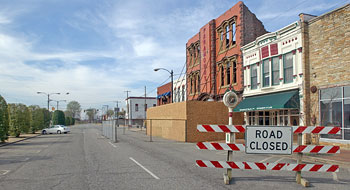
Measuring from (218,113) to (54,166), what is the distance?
1550 centimetres

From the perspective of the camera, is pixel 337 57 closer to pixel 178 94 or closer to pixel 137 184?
pixel 137 184

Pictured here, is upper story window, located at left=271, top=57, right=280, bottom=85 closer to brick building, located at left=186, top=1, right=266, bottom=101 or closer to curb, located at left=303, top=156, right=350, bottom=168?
brick building, located at left=186, top=1, right=266, bottom=101

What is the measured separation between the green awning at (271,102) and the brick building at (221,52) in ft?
6.53

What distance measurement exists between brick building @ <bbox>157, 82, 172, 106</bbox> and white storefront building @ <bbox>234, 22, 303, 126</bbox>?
65.4ft

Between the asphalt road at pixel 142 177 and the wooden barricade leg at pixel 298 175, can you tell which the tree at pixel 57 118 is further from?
the wooden barricade leg at pixel 298 175

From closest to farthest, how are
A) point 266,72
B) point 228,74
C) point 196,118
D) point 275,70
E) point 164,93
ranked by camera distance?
point 275,70
point 266,72
point 196,118
point 228,74
point 164,93

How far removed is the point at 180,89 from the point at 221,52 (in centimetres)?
1254

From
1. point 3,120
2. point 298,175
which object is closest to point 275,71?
point 298,175

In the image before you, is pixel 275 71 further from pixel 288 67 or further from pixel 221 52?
pixel 221 52

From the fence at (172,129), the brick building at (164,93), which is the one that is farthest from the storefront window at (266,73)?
the brick building at (164,93)

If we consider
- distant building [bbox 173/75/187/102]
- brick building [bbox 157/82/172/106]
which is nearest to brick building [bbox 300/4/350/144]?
distant building [bbox 173/75/187/102]

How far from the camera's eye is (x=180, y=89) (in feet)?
125

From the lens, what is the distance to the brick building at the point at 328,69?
15156 mm

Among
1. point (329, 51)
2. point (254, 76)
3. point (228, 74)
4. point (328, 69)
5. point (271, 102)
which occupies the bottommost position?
point (271, 102)
